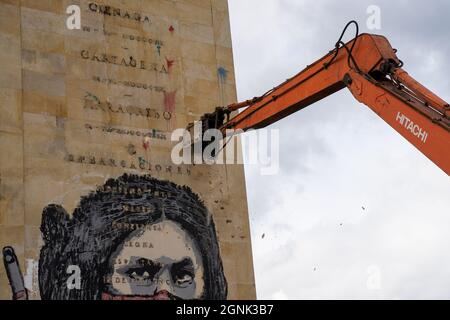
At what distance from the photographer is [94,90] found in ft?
66.2

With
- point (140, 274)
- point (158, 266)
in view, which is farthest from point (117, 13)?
point (140, 274)

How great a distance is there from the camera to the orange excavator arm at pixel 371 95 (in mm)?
14562

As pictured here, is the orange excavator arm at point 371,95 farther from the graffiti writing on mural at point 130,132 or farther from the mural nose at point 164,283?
the mural nose at point 164,283

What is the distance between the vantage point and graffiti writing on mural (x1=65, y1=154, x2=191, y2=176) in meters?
19.5

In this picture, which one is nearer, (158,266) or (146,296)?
(146,296)

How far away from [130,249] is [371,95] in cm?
646

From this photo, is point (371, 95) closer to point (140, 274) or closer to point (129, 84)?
point (140, 274)

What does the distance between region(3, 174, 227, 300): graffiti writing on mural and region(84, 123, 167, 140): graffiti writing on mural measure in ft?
3.35

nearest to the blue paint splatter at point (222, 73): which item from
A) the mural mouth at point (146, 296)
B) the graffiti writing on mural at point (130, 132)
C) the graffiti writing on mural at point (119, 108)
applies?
the graffiti writing on mural at point (119, 108)

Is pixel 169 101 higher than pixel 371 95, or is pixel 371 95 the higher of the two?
pixel 169 101

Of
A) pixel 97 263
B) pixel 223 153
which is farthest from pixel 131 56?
pixel 97 263

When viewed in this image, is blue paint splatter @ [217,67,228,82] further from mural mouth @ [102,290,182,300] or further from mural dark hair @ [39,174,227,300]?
mural mouth @ [102,290,182,300]

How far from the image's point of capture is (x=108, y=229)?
1930cm
